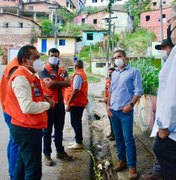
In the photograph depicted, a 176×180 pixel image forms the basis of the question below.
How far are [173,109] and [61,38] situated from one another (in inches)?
1479

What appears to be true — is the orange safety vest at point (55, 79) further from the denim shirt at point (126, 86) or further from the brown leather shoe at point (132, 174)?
the brown leather shoe at point (132, 174)

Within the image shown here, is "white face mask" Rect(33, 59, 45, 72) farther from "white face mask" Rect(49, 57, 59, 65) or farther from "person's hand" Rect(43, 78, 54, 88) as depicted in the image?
"white face mask" Rect(49, 57, 59, 65)

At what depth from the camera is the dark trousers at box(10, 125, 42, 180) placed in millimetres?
3051

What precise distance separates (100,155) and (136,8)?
46.3m

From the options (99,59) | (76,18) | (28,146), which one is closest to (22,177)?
(28,146)

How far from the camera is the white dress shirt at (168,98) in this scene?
193cm

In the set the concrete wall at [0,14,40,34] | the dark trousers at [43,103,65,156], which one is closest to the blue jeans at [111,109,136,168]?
the dark trousers at [43,103,65,156]

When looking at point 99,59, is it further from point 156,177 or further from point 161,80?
point 161,80

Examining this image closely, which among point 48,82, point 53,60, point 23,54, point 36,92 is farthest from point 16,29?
point 36,92

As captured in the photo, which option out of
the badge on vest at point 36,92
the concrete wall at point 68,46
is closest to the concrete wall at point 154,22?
the concrete wall at point 68,46

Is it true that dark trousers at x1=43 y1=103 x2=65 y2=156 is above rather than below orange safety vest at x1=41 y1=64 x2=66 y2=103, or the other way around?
below

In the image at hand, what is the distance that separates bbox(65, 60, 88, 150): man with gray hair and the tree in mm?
44071

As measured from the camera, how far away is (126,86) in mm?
4230

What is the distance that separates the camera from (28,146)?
10.0 feet
